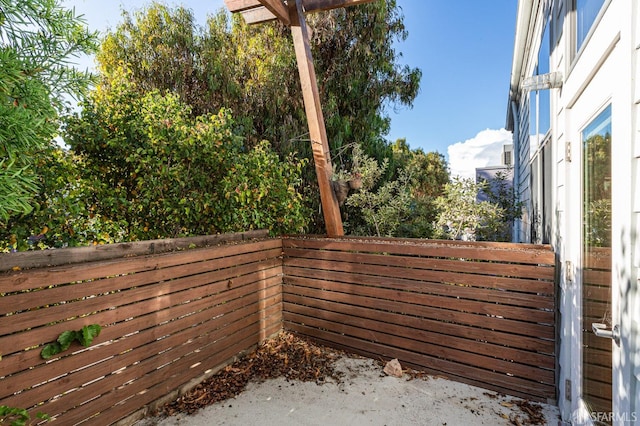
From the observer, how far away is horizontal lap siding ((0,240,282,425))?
1747 mm

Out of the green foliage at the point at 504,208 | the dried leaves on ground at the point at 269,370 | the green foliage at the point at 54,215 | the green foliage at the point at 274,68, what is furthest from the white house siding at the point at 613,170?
the green foliage at the point at 274,68

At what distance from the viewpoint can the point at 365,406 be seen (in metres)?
2.50

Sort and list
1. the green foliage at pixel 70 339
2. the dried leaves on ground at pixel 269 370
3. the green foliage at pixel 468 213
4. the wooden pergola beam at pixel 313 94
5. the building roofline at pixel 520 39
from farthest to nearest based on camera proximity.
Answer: the building roofline at pixel 520 39 < the wooden pergola beam at pixel 313 94 < the green foliage at pixel 468 213 < the dried leaves on ground at pixel 269 370 < the green foliage at pixel 70 339

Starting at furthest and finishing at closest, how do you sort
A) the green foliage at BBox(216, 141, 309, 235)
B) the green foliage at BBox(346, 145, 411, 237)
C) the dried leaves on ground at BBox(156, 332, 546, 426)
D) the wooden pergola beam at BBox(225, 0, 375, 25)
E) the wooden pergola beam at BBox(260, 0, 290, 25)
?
the green foliage at BBox(346, 145, 411, 237) < the wooden pergola beam at BBox(225, 0, 375, 25) < the wooden pergola beam at BBox(260, 0, 290, 25) < the green foliage at BBox(216, 141, 309, 235) < the dried leaves on ground at BBox(156, 332, 546, 426)

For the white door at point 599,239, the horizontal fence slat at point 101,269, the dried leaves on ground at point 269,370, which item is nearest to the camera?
the white door at point 599,239

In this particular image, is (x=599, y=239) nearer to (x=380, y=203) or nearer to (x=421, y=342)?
(x=421, y=342)

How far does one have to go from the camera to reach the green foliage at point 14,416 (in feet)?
5.27

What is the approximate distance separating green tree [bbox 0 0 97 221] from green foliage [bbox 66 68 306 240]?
1.46 metres

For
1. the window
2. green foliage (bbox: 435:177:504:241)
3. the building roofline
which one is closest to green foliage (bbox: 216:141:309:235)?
green foliage (bbox: 435:177:504:241)

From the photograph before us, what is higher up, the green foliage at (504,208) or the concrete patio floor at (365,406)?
the green foliage at (504,208)

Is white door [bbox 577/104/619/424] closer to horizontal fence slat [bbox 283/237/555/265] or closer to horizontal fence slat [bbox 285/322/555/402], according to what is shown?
horizontal fence slat [bbox 283/237/555/265]

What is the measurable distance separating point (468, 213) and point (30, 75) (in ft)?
12.6

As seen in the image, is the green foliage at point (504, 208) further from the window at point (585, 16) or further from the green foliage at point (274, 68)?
the window at point (585, 16)

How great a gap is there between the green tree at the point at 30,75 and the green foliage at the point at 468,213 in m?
3.55
